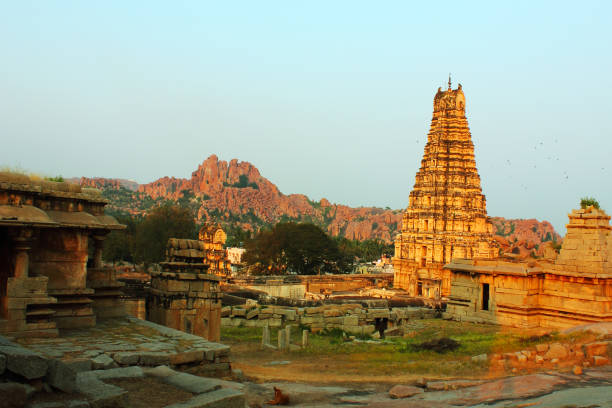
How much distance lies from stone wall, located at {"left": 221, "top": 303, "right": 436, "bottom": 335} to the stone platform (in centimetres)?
941

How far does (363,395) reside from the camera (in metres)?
8.10

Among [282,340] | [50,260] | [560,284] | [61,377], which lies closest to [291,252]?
[282,340]

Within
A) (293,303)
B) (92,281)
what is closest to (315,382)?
(92,281)

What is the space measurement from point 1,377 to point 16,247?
4.31m

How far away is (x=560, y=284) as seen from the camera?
14305mm

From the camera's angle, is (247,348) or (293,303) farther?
A: (293,303)

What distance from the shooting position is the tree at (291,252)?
55000 mm

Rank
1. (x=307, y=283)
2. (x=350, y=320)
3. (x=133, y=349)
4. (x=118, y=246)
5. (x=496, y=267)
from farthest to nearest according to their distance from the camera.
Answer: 1. (x=118, y=246)
2. (x=307, y=283)
3. (x=350, y=320)
4. (x=496, y=267)
5. (x=133, y=349)

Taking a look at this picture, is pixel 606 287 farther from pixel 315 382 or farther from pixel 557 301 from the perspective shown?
pixel 315 382

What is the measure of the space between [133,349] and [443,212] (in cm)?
4742

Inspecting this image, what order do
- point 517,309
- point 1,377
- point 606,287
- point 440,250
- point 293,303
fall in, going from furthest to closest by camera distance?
point 440,250 < point 293,303 < point 517,309 < point 606,287 < point 1,377

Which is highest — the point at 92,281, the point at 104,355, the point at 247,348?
→ the point at 92,281

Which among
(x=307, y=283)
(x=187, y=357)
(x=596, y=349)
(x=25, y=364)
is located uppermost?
(x=25, y=364)

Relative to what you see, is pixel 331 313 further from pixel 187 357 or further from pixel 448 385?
pixel 187 357
